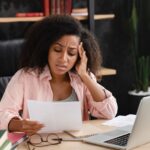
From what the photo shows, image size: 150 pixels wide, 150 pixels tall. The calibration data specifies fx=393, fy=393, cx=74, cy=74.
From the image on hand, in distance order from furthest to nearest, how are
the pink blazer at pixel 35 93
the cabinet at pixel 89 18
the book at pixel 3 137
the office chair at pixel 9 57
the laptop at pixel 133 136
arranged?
the cabinet at pixel 89 18
the office chair at pixel 9 57
the pink blazer at pixel 35 93
the laptop at pixel 133 136
the book at pixel 3 137

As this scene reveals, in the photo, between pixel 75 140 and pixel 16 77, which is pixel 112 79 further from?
pixel 75 140

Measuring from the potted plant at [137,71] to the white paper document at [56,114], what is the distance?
2.16 metres

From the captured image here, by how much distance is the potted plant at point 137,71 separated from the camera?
3969mm

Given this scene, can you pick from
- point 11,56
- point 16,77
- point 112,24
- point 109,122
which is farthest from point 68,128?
point 112,24

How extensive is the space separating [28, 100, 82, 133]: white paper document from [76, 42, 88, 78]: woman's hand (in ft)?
1.36

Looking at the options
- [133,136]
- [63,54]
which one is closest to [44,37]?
[63,54]

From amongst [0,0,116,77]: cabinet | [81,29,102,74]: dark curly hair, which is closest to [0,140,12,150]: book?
[81,29,102,74]: dark curly hair

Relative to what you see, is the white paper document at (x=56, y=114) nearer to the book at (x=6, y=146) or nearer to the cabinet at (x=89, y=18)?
the book at (x=6, y=146)

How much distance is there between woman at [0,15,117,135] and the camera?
2.15 m

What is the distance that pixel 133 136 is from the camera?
5.39 feet

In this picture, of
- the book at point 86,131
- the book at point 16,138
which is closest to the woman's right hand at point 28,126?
the book at point 16,138

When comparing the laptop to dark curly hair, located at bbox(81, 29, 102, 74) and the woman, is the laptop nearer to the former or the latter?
the woman

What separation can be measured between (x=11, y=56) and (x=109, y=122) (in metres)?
1.04

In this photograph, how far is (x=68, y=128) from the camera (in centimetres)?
194
